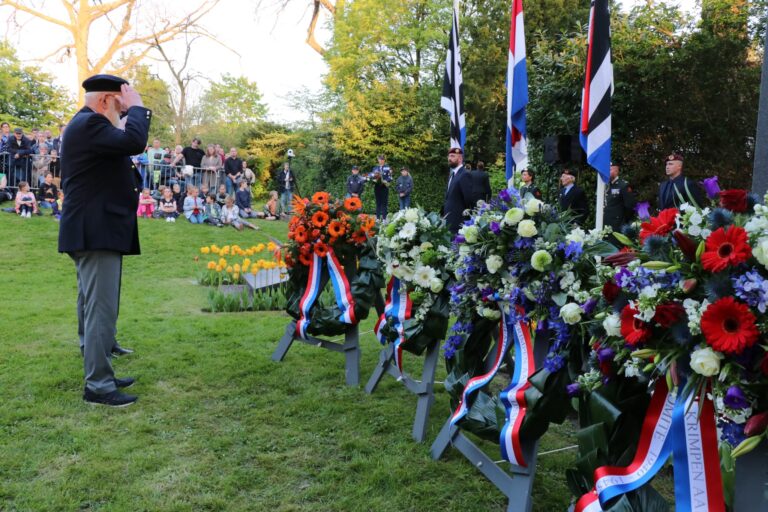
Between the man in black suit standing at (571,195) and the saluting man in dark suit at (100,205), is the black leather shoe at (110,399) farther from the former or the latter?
the man in black suit standing at (571,195)

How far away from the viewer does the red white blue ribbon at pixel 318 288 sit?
5355mm

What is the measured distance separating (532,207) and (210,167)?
654 inches

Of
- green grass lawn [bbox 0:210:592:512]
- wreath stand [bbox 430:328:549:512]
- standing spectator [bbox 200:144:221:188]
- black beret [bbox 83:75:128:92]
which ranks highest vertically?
standing spectator [bbox 200:144:221:188]

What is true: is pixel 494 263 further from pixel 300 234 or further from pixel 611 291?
pixel 300 234

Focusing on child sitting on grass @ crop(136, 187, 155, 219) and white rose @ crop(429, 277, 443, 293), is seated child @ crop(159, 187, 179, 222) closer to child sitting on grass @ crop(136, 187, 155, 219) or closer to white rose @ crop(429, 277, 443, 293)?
child sitting on grass @ crop(136, 187, 155, 219)

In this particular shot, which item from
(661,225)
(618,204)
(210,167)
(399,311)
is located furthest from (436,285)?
(210,167)

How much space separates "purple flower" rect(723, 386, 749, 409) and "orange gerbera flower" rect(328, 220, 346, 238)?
12.9 ft

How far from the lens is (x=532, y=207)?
311cm

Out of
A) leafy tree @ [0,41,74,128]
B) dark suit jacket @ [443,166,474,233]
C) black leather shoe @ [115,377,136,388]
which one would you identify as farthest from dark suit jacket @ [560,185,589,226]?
leafy tree @ [0,41,74,128]

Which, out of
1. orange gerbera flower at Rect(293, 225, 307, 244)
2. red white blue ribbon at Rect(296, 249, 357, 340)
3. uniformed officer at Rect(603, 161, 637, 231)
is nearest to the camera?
red white blue ribbon at Rect(296, 249, 357, 340)

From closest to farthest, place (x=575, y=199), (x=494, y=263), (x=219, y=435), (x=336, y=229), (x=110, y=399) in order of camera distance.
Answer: (x=494, y=263), (x=219, y=435), (x=110, y=399), (x=336, y=229), (x=575, y=199)

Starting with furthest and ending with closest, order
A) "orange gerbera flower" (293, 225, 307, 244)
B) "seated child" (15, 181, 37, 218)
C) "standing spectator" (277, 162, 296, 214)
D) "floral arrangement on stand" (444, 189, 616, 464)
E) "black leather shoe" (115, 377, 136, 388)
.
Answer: "standing spectator" (277, 162, 296, 214), "seated child" (15, 181, 37, 218), "orange gerbera flower" (293, 225, 307, 244), "black leather shoe" (115, 377, 136, 388), "floral arrangement on stand" (444, 189, 616, 464)

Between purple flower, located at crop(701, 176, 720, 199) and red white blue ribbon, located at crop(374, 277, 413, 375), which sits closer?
purple flower, located at crop(701, 176, 720, 199)

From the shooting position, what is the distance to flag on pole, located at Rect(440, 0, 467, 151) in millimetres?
7977
